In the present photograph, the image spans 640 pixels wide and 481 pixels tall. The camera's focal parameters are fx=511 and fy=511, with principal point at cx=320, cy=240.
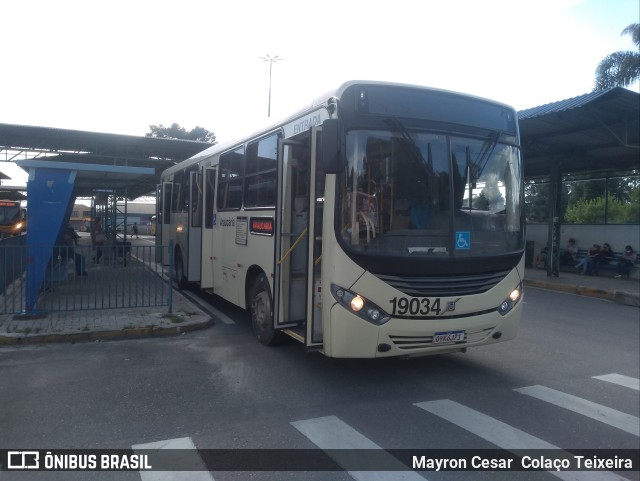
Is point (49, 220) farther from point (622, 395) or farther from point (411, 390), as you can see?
point (622, 395)

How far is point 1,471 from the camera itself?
12.9 ft

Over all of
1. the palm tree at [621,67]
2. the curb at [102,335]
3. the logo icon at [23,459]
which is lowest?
the logo icon at [23,459]

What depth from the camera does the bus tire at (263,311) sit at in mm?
7118

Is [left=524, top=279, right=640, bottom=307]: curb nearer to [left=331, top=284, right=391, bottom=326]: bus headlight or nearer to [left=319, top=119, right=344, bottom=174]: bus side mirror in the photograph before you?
[left=331, top=284, right=391, bottom=326]: bus headlight

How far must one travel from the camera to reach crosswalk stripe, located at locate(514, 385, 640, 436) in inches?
199

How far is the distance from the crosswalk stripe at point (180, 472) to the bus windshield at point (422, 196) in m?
2.37

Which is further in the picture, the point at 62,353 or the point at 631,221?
the point at 631,221

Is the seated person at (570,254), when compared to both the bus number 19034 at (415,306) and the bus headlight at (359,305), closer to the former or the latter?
the bus number 19034 at (415,306)

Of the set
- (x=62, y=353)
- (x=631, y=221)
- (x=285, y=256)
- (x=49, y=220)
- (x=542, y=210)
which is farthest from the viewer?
(x=542, y=210)

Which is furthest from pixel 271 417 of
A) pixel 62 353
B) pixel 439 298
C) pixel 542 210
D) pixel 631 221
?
pixel 542 210

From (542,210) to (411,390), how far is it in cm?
1873

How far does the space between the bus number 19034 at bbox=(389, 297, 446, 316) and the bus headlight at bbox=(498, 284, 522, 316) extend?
98cm

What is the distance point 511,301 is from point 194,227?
6.88m

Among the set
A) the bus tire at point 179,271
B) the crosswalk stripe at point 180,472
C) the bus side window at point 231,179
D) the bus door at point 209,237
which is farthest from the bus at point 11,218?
the crosswalk stripe at point 180,472
